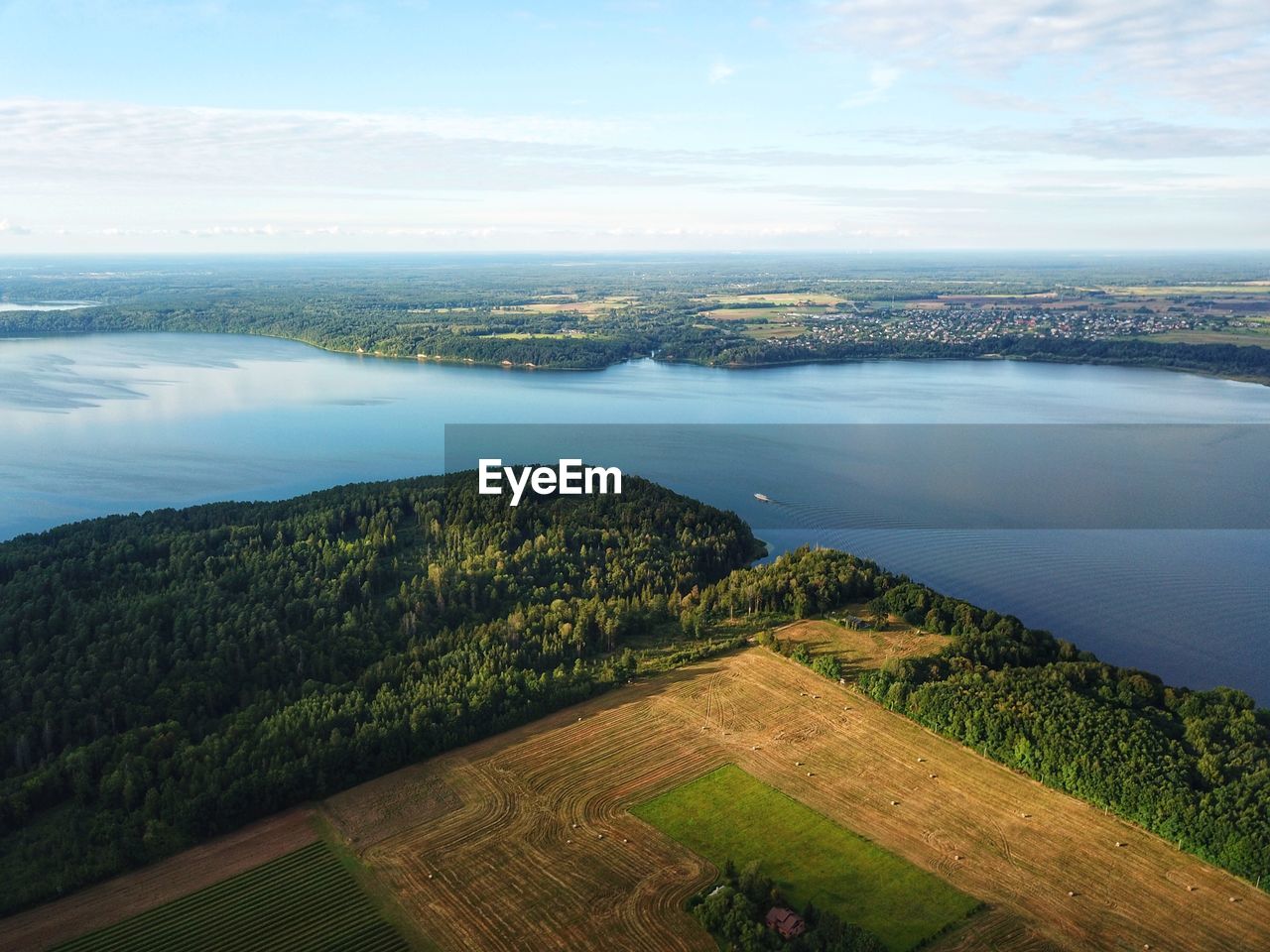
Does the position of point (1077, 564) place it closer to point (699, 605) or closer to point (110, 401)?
point (699, 605)

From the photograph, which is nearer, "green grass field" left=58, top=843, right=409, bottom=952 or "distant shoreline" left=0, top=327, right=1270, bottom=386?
"green grass field" left=58, top=843, right=409, bottom=952

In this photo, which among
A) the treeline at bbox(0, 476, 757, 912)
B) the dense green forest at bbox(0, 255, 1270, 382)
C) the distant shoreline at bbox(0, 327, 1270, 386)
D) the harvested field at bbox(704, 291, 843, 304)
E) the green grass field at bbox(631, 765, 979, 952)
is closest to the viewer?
the green grass field at bbox(631, 765, 979, 952)

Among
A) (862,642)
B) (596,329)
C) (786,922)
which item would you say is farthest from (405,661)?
(596,329)

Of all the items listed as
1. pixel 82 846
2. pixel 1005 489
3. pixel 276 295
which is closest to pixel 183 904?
pixel 82 846

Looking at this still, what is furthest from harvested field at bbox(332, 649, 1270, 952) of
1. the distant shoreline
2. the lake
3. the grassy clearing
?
the distant shoreline

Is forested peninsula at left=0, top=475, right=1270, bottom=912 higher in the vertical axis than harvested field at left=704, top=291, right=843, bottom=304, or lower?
lower

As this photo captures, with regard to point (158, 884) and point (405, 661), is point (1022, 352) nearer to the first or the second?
point (405, 661)

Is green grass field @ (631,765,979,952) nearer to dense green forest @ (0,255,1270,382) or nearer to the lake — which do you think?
the lake

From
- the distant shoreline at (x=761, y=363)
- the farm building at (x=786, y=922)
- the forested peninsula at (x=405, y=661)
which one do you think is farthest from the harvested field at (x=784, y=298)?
the farm building at (x=786, y=922)
